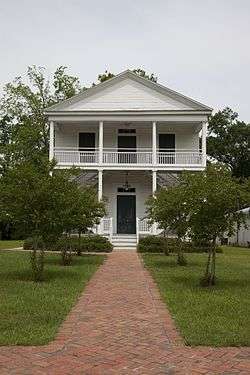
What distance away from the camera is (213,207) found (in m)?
12.2

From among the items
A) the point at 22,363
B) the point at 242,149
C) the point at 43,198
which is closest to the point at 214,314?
the point at 22,363

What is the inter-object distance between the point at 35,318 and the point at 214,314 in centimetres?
294

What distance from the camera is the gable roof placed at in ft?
98.1

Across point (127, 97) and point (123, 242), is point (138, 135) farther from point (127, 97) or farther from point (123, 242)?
point (123, 242)

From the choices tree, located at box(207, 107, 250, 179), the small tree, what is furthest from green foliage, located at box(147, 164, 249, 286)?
tree, located at box(207, 107, 250, 179)

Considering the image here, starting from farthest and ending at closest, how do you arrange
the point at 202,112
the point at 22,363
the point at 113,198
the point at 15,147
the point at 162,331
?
the point at 15,147 → the point at 113,198 → the point at 202,112 → the point at 162,331 → the point at 22,363

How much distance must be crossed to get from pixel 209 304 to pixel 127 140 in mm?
22238

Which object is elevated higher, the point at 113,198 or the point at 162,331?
the point at 113,198

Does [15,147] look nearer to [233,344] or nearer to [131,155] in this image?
[131,155]

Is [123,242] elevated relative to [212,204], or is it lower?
lower

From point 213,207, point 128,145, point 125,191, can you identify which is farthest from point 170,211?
point 128,145

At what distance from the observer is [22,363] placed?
229 inches

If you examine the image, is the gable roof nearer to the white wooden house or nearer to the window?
the white wooden house

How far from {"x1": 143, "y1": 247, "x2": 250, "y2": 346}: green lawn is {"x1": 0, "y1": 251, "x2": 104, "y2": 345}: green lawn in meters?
1.90
